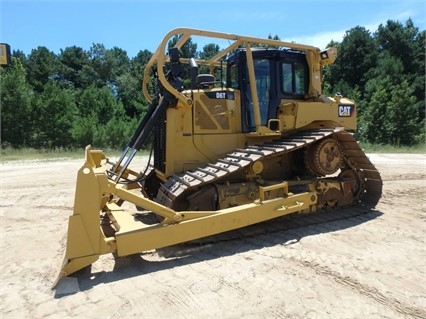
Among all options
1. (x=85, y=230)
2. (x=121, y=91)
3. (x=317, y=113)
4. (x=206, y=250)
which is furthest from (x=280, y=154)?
(x=121, y=91)

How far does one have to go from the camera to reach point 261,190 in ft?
17.4

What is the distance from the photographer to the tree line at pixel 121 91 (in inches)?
982

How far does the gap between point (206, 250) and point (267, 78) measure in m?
3.17

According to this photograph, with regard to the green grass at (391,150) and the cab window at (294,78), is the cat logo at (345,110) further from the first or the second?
the green grass at (391,150)

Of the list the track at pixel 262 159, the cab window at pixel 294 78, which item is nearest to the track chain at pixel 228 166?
the track at pixel 262 159

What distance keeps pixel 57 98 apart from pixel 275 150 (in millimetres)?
23721

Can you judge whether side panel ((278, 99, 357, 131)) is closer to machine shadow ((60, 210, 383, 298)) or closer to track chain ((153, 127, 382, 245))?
track chain ((153, 127, 382, 245))

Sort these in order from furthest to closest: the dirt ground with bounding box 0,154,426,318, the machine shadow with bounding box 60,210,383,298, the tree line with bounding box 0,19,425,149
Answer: the tree line with bounding box 0,19,425,149 → the machine shadow with bounding box 60,210,383,298 → the dirt ground with bounding box 0,154,426,318

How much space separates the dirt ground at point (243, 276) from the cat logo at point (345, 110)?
1.87 meters

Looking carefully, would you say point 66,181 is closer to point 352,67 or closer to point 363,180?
point 363,180

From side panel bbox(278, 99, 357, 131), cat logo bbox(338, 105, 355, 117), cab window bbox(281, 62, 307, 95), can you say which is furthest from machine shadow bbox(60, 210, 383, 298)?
cab window bbox(281, 62, 307, 95)

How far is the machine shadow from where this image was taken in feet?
13.7

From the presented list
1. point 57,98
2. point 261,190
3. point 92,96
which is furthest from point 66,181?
point 92,96

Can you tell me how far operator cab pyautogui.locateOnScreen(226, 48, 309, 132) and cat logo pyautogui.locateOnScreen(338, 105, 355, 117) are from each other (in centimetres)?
84
